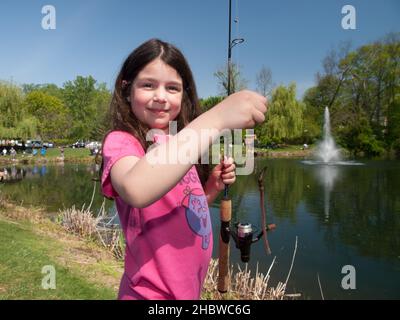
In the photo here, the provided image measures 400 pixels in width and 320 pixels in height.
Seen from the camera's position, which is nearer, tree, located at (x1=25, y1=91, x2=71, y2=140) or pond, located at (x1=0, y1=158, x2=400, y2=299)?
Result: pond, located at (x1=0, y1=158, x2=400, y2=299)

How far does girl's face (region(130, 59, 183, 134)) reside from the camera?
4.89ft

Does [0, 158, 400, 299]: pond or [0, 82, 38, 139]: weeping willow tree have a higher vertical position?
[0, 82, 38, 139]: weeping willow tree

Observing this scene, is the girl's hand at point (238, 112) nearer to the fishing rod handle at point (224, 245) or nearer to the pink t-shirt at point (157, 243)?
the pink t-shirt at point (157, 243)

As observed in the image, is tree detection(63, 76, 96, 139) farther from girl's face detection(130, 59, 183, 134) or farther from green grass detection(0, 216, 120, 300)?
girl's face detection(130, 59, 183, 134)

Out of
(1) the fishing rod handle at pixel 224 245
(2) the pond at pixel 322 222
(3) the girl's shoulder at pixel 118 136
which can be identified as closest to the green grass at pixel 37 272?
(1) the fishing rod handle at pixel 224 245

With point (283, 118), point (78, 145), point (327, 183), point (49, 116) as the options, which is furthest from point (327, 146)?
point (49, 116)

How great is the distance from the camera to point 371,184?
60.8ft

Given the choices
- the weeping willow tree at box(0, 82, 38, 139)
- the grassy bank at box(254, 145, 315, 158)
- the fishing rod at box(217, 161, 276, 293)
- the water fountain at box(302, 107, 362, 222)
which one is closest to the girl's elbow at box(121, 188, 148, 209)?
the fishing rod at box(217, 161, 276, 293)

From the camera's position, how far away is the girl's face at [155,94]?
1.49 meters

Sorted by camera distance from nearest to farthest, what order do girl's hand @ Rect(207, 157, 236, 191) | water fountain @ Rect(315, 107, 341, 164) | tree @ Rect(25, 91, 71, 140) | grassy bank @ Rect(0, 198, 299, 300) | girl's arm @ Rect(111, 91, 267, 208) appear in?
girl's arm @ Rect(111, 91, 267, 208) → girl's hand @ Rect(207, 157, 236, 191) → grassy bank @ Rect(0, 198, 299, 300) → water fountain @ Rect(315, 107, 341, 164) → tree @ Rect(25, 91, 71, 140)

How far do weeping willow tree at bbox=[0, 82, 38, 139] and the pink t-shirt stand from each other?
1594 inches

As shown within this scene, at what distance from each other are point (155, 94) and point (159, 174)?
0.51m

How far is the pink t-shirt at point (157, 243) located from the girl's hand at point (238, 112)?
0.36 metres

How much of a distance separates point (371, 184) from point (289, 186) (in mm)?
4128
